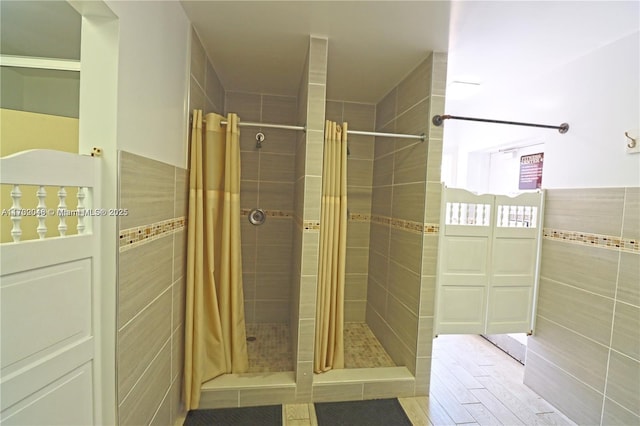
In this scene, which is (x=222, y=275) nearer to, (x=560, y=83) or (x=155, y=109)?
(x=155, y=109)

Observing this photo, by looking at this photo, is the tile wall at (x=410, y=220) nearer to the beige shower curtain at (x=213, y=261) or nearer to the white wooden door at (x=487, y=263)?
the white wooden door at (x=487, y=263)

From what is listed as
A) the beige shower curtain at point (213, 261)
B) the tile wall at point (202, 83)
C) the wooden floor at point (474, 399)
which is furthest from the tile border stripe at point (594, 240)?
the tile wall at point (202, 83)

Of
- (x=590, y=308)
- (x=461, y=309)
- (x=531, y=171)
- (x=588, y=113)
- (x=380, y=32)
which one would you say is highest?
(x=380, y=32)

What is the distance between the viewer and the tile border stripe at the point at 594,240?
1.53m

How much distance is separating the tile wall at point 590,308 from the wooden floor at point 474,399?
0.15 m

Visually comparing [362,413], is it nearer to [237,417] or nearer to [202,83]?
[237,417]

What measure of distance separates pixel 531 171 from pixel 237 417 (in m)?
3.01

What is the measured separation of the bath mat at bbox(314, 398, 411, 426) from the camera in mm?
1687

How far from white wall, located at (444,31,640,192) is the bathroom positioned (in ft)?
0.05

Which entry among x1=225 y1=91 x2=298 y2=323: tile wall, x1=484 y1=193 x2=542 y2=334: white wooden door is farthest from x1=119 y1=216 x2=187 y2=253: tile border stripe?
x1=484 y1=193 x2=542 y2=334: white wooden door

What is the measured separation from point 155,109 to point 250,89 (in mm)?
1500

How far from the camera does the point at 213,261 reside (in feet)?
5.82

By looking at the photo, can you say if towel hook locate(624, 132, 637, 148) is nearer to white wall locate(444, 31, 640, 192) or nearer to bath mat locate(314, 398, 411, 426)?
white wall locate(444, 31, 640, 192)

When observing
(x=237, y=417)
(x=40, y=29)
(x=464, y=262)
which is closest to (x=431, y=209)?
(x=464, y=262)
